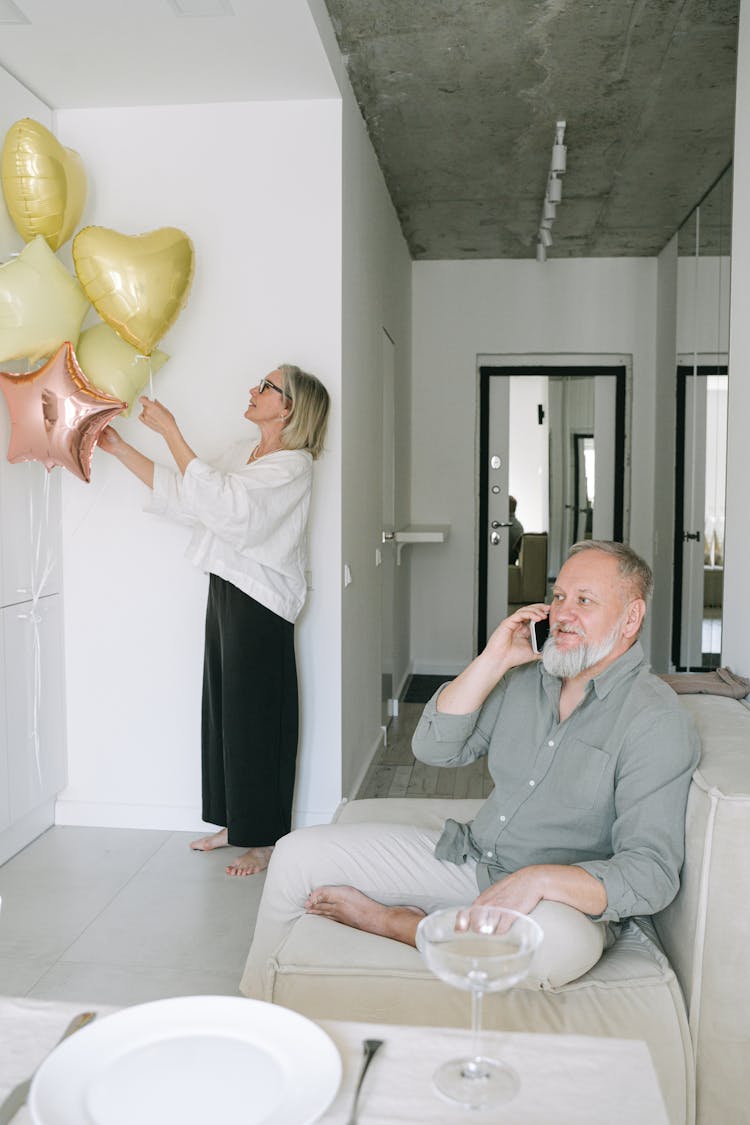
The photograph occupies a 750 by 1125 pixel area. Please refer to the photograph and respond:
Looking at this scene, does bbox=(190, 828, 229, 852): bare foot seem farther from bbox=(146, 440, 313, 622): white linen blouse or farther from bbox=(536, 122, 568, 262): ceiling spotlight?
bbox=(536, 122, 568, 262): ceiling spotlight

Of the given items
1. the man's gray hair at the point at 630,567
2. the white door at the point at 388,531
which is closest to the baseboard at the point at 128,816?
the white door at the point at 388,531

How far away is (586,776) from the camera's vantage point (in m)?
1.78

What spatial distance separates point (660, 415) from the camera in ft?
18.9

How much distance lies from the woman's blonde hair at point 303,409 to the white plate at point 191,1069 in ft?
7.31

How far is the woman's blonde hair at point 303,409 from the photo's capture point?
3.03 meters

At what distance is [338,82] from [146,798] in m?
2.48

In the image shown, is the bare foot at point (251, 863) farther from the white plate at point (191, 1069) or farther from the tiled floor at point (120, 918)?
the white plate at point (191, 1069)

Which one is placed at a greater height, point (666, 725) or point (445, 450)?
point (445, 450)

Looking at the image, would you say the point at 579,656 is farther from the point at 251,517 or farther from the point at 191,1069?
the point at 251,517

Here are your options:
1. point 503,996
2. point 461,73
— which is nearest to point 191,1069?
point 503,996

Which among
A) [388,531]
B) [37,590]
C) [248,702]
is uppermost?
[388,531]

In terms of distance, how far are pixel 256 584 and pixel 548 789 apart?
1.42m

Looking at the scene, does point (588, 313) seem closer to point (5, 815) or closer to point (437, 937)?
point (5, 815)

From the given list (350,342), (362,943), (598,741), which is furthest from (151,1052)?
(350,342)
